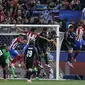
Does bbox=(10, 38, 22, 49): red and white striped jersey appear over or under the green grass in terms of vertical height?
over

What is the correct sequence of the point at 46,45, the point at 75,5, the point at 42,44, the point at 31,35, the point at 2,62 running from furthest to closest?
the point at 75,5
the point at 46,45
the point at 42,44
the point at 31,35
the point at 2,62

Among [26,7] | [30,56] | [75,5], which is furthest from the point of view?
[26,7]

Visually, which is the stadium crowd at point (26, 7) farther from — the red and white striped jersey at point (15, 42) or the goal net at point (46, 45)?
the red and white striped jersey at point (15, 42)

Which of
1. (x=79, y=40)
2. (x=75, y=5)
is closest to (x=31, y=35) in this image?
(x=79, y=40)

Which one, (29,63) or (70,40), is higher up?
(70,40)

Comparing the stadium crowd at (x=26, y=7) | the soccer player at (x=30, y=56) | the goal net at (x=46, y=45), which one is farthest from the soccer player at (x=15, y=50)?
the stadium crowd at (x=26, y=7)

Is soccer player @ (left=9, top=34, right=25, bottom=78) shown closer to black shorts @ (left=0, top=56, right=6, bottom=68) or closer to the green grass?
black shorts @ (left=0, top=56, right=6, bottom=68)

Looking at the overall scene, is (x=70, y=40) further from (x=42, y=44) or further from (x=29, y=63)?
(x=29, y=63)

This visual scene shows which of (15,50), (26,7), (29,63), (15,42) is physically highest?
(26,7)

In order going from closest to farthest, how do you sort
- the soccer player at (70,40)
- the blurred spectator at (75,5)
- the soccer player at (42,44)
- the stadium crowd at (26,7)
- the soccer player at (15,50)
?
1. the soccer player at (15,50)
2. the soccer player at (42,44)
3. the soccer player at (70,40)
4. the stadium crowd at (26,7)
5. the blurred spectator at (75,5)

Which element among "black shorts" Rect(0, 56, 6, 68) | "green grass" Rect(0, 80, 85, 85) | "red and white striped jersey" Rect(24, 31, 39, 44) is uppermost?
"red and white striped jersey" Rect(24, 31, 39, 44)

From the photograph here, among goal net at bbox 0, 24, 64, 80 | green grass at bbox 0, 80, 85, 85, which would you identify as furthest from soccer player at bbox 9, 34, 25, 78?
green grass at bbox 0, 80, 85, 85

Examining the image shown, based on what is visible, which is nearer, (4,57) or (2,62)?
(4,57)

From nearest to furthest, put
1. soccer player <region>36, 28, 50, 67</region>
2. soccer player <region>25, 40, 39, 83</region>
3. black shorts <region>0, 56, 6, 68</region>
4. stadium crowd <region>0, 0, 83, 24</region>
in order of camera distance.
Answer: soccer player <region>25, 40, 39, 83</region>
black shorts <region>0, 56, 6, 68</region>
soccer player <region>36, 28, 50, 67</region>
stadium crowd <region>0, 0, 83, 24</region>
